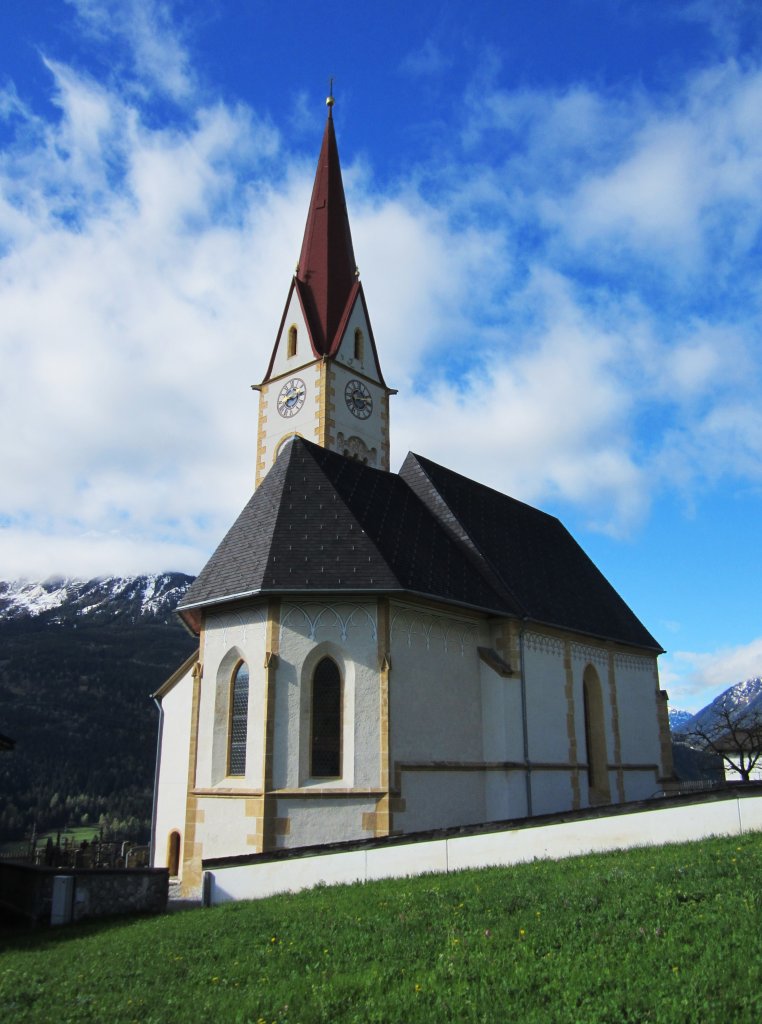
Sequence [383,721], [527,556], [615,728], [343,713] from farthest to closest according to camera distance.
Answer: [527,556] < [615,728] < [343,713] < [383,721]

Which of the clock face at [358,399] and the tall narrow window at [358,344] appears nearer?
the clock face at [358,399]

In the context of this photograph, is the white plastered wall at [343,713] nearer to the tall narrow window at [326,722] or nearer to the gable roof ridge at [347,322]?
the tall narrow window at [326,722]

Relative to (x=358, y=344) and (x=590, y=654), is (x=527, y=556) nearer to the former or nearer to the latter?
(x=590, y=654)

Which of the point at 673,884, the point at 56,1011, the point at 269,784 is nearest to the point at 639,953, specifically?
the point at 673,884

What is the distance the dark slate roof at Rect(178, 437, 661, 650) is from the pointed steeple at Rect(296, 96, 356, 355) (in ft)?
36.9

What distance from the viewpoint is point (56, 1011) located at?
296 inches

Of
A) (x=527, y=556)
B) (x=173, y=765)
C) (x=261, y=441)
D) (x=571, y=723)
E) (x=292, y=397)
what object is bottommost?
(x=173, y=765)

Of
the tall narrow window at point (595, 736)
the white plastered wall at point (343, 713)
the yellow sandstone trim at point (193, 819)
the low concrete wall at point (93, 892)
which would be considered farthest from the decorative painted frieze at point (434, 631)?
the low concrete wall at point (93, 892)

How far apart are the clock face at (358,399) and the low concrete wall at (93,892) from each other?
73.9ft

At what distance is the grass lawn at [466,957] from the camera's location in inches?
253

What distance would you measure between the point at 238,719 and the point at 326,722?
209 cm

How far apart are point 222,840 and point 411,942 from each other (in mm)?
10535

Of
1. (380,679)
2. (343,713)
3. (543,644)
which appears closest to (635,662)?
(543,644)

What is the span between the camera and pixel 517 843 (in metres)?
12.6
